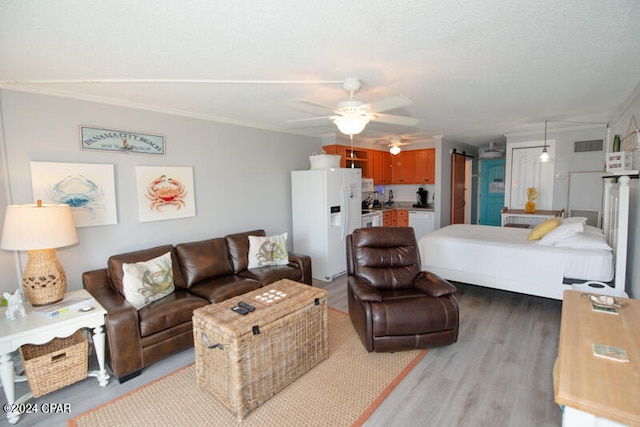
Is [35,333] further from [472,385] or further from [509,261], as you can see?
[509,261]

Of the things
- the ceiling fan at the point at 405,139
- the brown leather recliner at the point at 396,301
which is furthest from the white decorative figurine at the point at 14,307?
the ceiling fan at the point at 405,139

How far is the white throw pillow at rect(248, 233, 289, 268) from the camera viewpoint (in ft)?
12.5

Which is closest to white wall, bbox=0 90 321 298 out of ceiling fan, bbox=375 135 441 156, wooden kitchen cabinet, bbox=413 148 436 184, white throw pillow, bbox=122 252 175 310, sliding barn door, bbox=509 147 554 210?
white throw pillow, bbox=122 252 175 310

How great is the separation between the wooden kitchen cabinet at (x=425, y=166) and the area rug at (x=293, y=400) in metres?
4.57

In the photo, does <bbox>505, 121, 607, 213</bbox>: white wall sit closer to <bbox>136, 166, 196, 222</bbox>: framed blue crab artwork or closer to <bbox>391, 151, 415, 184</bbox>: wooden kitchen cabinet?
<bbox>391, 151, 415, 184</bbox>: wooden kitchen cabinet

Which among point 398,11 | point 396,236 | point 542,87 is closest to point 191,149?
point 396,236

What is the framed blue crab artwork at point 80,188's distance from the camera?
2684mm

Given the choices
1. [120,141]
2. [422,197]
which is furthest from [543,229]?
[120,141]

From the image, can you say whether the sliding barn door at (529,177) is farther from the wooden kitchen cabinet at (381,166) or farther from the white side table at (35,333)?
the white side table at (35,333)

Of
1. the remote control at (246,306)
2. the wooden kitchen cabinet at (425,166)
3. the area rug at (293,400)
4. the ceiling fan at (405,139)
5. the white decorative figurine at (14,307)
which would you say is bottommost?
the area rug at (293,400)

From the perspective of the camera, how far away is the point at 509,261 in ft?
11.3

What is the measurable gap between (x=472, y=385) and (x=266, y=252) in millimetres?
2529

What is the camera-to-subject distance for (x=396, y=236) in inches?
129

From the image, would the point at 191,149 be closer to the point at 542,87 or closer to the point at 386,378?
the point at 386,378
